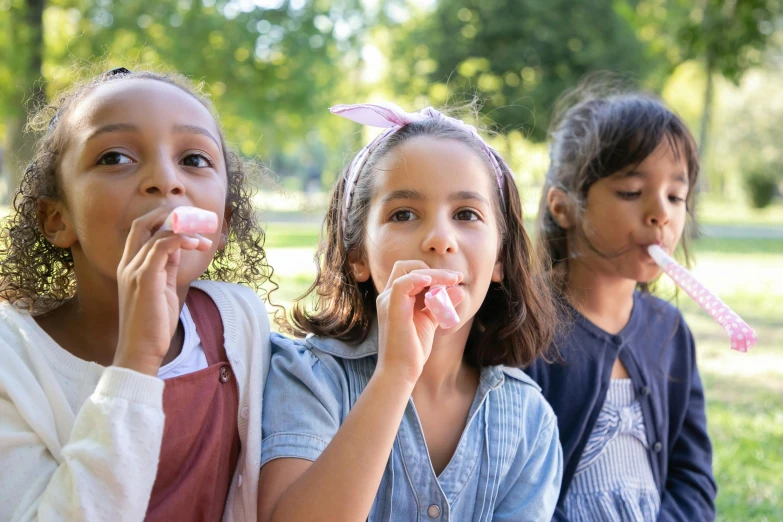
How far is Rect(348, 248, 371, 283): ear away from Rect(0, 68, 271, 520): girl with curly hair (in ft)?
0.90

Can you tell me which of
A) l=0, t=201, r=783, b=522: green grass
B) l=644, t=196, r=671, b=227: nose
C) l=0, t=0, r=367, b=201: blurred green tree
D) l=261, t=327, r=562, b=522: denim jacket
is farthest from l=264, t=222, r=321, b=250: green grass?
l=261, t=327, r=562, b=522: denim jacket

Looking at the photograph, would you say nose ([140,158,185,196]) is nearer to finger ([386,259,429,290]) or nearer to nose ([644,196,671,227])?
finger ([386,259,429,290])

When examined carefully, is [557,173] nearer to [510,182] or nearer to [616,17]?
[510,182]

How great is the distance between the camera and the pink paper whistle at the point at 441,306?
1662 millimetres

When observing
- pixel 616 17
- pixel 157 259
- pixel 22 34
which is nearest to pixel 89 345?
pixel 157 259

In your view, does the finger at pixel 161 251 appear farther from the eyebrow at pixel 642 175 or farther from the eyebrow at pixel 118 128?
the eyebrow at pixel 642 175

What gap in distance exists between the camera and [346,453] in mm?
1600

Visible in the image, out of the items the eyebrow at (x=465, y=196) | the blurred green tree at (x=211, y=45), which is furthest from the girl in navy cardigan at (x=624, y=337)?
the blurred green tree at (x=211, y=45)

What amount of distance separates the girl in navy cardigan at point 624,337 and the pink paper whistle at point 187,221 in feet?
4.14

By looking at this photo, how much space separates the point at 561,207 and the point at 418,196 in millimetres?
1014

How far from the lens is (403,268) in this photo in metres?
1.73

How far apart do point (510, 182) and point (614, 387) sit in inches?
32.0

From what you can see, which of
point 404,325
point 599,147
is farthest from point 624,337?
point 404,325

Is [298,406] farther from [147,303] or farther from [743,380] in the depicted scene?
[743,380]
